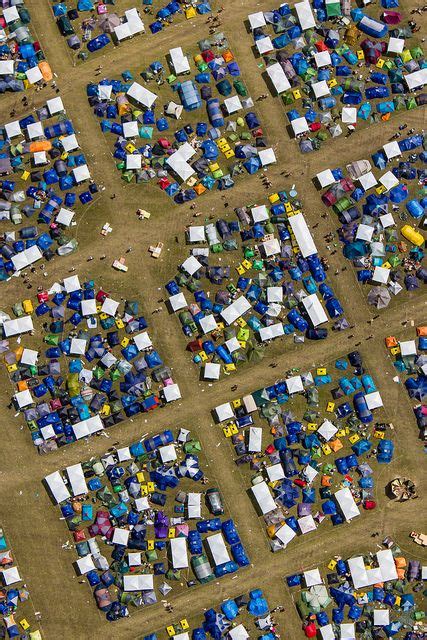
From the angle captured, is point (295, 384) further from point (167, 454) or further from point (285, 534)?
point (285, 534)

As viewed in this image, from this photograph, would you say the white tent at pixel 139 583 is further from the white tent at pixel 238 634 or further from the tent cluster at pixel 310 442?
the tent cluster at pixel 310 442

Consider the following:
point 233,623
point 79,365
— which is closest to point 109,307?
point 79,365

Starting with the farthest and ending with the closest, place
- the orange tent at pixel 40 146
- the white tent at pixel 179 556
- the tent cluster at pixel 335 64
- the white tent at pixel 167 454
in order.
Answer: the orange tent at pixel 40 146 < the tent cluster at pixel 335 64 < the white tent at pixel 167 454 < the white tent at pixel 179 556

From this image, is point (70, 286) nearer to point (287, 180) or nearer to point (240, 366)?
point (240, 366)

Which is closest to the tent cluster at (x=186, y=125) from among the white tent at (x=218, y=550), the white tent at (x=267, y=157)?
the white tent at (x=267, y=157)

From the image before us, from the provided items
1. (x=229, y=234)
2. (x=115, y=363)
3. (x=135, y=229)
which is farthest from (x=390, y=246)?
(x=115, y=363)

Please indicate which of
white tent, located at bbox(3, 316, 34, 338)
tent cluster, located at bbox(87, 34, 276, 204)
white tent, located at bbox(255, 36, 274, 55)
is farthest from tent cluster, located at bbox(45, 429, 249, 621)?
white tent, located at bbox(255, 36, 274, 55)

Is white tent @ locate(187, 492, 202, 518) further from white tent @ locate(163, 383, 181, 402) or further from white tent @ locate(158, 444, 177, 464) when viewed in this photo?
white tent @ locate(163, 383, 181, 402)

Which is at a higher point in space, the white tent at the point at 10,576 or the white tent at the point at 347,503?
the white tent at the point at 10,576
